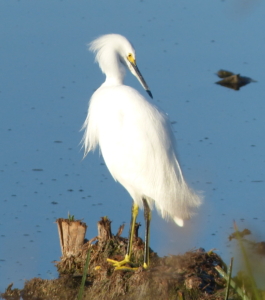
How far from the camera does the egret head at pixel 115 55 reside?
12.3 feet

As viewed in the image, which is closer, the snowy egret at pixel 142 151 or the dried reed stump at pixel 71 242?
the snowy egret at pixel 142 151

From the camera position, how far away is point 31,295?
11.7 feet

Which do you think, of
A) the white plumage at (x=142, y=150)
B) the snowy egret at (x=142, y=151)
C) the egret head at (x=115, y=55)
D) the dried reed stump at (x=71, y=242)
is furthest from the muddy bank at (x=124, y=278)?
the egret head at (x=115, y=55)

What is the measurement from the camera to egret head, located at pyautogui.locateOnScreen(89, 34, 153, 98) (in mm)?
3756

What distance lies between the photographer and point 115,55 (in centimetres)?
378

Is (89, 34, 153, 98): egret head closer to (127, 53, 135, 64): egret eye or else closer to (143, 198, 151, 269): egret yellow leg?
(127, 53, 135, 64): egret eye

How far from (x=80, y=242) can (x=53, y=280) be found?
0.93 ft

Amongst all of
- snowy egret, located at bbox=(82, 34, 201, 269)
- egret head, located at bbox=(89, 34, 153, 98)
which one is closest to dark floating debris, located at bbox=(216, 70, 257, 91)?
egret head, located at bbox=(89, 34, 153, 98)

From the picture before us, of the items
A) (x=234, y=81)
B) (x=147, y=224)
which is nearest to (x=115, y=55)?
(x=147, y=224)

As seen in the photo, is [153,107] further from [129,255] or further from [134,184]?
[129,255]

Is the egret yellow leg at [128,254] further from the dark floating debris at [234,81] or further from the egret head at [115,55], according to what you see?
the dark floating debris at [234,81]

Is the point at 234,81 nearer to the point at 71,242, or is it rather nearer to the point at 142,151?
the point at 142,151

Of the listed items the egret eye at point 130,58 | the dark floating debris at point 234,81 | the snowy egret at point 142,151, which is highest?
the dark floating debris at point 234,81

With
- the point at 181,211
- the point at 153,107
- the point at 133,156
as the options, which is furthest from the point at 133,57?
the point at 181,211
